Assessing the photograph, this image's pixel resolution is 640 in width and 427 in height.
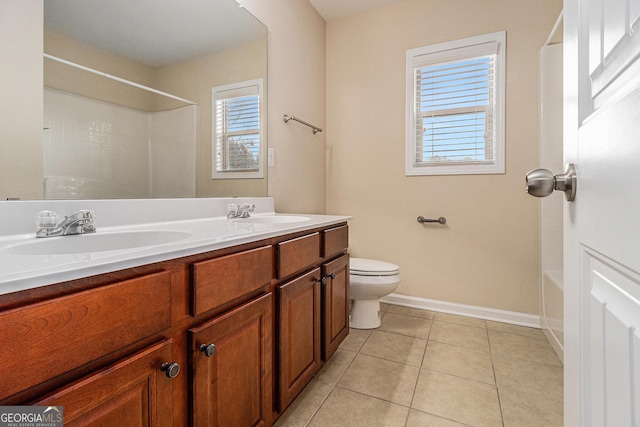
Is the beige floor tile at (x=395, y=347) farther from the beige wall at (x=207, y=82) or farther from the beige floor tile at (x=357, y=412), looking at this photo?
the beige wall at (x=207, y=82)

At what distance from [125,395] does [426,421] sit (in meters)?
1.18

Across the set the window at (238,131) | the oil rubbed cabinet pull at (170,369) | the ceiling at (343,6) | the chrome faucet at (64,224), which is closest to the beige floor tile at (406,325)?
the window at (238,131)

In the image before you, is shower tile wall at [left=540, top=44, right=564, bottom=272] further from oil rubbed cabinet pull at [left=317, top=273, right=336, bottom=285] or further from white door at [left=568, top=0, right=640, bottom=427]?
white door at [left=568, top=0, right=640, bottom=427]

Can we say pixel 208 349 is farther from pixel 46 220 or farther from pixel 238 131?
pixel 238 131

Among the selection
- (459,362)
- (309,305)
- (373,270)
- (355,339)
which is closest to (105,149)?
(309,305)

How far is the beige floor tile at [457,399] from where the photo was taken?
1.31 metres

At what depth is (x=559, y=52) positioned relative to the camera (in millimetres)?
2002

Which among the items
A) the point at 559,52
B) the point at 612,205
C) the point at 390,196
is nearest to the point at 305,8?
the point at 390,196

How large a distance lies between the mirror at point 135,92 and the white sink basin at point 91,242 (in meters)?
0.24

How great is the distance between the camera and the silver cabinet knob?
515mm

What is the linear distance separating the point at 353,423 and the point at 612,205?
128 cm

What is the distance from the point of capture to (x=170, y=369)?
700 mm

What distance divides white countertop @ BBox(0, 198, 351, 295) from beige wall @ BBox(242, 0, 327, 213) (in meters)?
0.71

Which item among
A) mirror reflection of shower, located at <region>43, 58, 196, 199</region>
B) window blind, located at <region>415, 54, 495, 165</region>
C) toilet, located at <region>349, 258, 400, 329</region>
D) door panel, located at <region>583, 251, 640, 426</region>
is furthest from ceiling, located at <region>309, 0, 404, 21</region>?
door panel, located at <region>583, 251, 640, 426</region>
